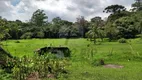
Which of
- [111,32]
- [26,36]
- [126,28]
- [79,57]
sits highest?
[126,28]

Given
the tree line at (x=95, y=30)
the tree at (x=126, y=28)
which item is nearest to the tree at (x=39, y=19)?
the tree line at (x=95, y=30)

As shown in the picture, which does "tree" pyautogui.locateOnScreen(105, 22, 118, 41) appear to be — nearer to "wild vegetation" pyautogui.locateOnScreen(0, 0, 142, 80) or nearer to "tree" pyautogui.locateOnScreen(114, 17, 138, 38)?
"wild vegetation" pyautogui.locateOnScreen(0, 0, 142, 80)

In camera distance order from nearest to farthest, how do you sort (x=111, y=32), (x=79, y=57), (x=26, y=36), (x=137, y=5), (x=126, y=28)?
(x=79, y=57)
(x=111, y=32)
(x=126, y=28)
(x=26, y=36)
(x=137, y=5)

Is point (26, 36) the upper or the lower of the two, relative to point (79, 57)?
upper

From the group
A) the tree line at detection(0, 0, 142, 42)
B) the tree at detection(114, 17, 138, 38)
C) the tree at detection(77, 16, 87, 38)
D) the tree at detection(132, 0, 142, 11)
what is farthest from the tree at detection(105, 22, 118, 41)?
the tree at detection(132, 0, 142, 11)

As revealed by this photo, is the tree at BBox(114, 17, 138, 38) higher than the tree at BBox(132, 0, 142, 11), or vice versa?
the tree at BBox(132, 0, 142, 11)

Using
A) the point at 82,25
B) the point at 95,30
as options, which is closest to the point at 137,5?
the point at 82,25

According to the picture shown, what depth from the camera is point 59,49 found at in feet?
90.2

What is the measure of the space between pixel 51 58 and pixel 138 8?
2419 inches

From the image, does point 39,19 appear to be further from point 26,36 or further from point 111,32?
point 111,32

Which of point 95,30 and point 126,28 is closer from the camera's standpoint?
point 95,30

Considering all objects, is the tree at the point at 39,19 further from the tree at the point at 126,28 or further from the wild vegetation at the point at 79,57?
the tree at the point at 126,28

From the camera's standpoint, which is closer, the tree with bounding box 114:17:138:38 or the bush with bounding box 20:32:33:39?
the tree with bounding box 114:17:138:38

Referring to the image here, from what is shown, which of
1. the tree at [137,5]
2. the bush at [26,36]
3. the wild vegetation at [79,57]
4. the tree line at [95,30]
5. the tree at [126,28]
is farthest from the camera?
the tree at [137,5]
